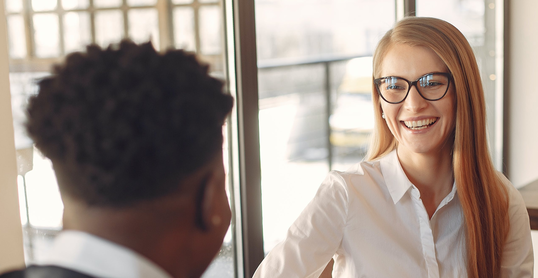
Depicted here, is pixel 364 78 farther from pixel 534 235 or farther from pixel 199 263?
pixel 199 263

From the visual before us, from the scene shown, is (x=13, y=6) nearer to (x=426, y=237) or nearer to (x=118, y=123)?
(x=118, y=123)

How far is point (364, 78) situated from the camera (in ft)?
10.4

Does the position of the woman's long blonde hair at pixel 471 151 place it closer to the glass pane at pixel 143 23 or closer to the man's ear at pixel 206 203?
the glass pane at pixel 143 23

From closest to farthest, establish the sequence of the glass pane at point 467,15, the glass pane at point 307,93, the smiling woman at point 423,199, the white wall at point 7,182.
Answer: the white wall at point 7,182, the smiling woman at point 423,199, the glass pane at point 307,93, the glass pane at point 467,15

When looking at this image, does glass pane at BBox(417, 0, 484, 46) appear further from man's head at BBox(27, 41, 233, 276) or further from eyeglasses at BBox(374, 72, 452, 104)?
man's head at BBox(27, 41, 233, 276)

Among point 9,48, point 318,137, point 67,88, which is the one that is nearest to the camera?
point 67,88

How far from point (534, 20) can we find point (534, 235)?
143 cm

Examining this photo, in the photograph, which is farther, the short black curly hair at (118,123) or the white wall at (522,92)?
the white wall at (522,92)

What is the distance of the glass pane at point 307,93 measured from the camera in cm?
237

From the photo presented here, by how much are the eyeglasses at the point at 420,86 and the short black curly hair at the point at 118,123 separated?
829 millimetres

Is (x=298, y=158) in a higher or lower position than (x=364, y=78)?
lower

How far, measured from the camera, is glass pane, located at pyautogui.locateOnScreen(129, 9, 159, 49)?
1.51 m

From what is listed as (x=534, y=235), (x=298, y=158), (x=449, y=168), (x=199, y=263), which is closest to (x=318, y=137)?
(x=298, y=158)

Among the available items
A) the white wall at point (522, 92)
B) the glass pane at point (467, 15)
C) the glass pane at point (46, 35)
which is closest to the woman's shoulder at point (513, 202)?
the glass pane at point (46, 35)
